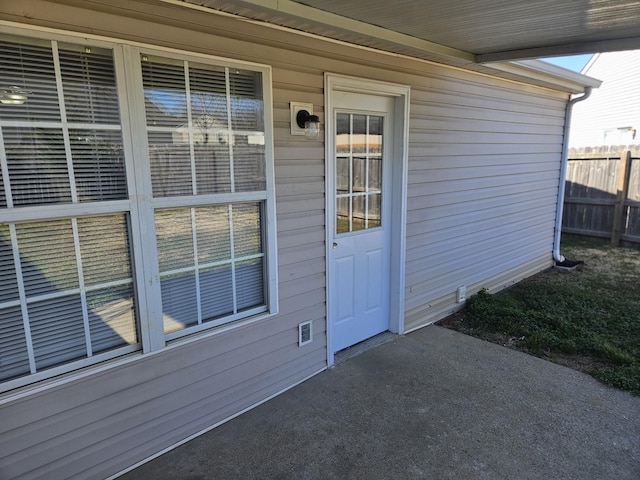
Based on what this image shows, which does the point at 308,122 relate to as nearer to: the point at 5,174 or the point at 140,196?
the point at 140,196

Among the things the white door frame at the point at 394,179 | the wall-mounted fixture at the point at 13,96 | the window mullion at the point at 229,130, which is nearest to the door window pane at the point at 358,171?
the white door frame at the point at 394,179

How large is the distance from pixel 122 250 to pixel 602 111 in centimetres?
1304

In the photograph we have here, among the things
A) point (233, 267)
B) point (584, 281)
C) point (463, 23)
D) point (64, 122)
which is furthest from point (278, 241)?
point (584, 281)

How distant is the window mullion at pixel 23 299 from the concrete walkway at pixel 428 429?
2.73 feet

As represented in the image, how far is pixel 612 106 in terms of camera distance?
424 inches

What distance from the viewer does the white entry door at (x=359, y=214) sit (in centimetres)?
318

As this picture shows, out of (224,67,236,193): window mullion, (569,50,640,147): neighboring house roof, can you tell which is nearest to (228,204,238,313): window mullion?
(224,67,236,193): window mullion

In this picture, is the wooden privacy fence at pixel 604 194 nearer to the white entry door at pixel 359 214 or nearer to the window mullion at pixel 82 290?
the white entry door at pixel 359 214

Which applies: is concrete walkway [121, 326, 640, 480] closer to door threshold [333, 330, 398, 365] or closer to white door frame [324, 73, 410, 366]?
door threshold [333, 330, 398, 365]

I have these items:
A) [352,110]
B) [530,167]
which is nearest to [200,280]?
[352,110]

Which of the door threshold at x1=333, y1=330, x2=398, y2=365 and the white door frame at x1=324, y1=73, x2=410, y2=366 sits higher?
the white door frame at x1=324, y1=73, x2=410, y2=366

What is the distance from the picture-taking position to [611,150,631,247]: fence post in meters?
7.25

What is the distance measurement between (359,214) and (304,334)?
1109mm

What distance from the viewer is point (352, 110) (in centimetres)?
318
